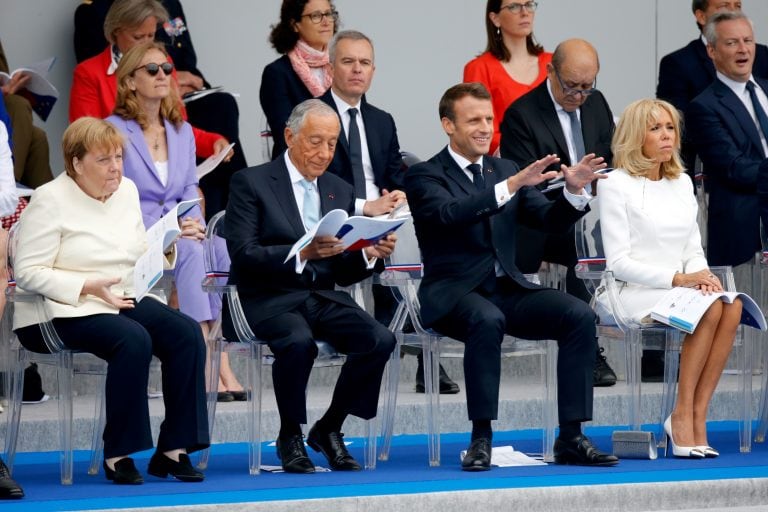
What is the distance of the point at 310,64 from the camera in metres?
7.45

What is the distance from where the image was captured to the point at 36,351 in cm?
584

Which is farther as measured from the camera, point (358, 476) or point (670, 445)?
point (670, 445)

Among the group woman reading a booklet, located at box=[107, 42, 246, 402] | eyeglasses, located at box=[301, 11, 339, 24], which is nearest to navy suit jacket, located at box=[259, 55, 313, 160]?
eyeglasses, located at box=[301, 11, 339, 24]

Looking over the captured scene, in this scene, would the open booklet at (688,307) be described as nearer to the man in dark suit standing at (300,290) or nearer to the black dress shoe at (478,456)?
the black dress shoe at (478,456)

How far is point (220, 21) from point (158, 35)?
89 cm

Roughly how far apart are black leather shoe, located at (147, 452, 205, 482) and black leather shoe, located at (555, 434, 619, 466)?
1.37 meters

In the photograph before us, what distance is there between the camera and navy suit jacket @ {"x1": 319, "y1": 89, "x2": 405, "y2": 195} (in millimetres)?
7012

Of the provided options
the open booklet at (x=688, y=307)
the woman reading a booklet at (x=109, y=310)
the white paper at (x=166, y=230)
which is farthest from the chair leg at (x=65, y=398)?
the open booklet at (x=688, y=307)

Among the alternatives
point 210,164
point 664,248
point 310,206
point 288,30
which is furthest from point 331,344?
point 288,30

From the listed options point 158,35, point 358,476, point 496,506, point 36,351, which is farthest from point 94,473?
point 158,35

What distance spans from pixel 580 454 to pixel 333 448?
0.94 meters

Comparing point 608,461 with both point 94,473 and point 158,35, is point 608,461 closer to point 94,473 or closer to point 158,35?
point 94,473

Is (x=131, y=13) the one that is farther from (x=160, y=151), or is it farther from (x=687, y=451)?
(x=687, y=451)

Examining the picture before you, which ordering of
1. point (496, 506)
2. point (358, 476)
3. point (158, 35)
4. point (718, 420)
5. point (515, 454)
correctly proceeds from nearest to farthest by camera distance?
1. point (496, 506)
2. point (358, 476)
3. point (515, 454)
4. point (718, 420)
5. point (158, 35)
